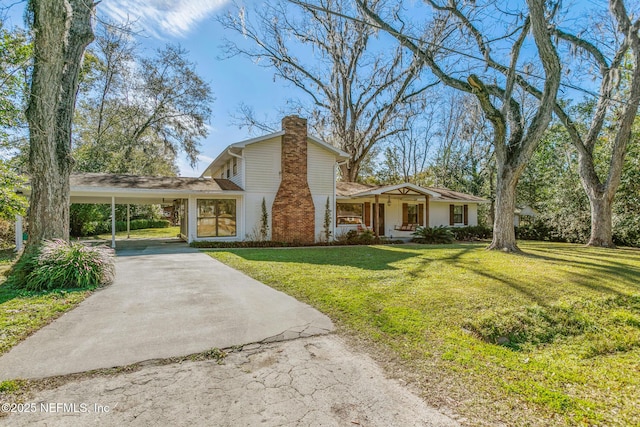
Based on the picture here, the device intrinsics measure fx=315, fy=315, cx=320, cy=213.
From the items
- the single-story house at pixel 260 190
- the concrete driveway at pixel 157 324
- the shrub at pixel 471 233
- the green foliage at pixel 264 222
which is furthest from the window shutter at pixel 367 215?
the concrete driveway at pixel 157 324

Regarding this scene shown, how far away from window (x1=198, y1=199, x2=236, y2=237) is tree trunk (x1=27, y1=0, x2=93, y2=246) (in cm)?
741

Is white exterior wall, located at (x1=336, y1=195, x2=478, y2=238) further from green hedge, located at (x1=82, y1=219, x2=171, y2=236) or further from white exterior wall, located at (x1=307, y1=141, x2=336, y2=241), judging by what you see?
green hedge, located at (x1=82, y1=219, x2=171, y2=236)

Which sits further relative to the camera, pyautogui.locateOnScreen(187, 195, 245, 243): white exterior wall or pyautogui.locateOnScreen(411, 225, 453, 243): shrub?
pyautogui.locateOnScreen(411, 225, 453, 243): shrub

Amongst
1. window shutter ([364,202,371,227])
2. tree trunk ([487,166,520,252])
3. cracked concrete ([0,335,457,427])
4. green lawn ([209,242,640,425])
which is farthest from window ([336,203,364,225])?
cracked concrete ([0,335,457,427])

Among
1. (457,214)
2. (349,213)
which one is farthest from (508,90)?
(457,214)

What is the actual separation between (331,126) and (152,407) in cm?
2403

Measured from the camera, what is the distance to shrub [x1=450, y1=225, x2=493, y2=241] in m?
20.0

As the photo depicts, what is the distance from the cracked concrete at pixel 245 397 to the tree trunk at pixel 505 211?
10.5 meters

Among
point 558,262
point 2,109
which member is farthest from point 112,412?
point 2,109

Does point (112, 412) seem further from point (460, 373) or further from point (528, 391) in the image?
point (528, 391)

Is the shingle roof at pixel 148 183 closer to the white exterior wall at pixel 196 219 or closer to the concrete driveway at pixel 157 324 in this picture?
the white exterior wall at pixel 196 219

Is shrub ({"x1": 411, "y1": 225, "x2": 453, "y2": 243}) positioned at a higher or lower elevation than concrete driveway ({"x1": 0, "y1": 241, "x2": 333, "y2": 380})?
higher

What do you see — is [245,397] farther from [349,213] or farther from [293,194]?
[349,213]

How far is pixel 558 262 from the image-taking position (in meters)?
9.66
